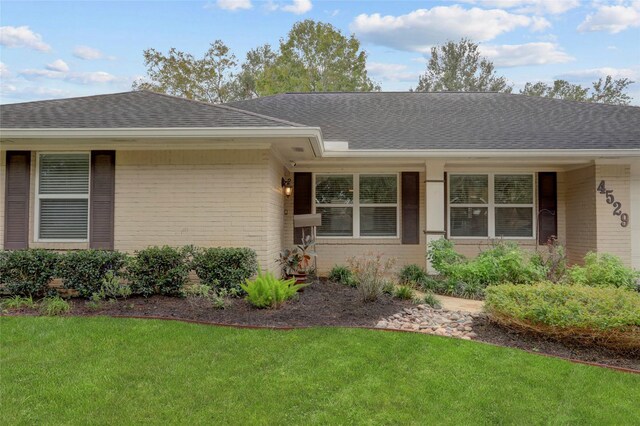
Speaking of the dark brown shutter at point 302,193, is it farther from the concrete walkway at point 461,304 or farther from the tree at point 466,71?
the tree at point 466,71

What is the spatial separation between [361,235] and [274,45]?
23736 mm

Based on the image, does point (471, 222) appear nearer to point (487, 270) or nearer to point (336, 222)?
point (487, 270)

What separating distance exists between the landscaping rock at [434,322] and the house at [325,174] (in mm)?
2653

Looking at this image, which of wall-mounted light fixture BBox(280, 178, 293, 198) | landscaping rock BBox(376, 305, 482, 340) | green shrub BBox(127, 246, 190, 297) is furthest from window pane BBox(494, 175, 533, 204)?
green shrub BBox(127, 246, 190, 297)

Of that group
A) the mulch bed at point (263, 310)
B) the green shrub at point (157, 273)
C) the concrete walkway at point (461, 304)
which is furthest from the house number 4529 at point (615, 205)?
the green shrub at point (157, 273)

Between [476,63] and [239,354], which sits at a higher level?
[476,63]

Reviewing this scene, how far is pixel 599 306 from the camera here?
171 inches

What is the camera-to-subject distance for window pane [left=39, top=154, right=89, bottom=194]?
7.13 m

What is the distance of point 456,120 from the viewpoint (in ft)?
33.8

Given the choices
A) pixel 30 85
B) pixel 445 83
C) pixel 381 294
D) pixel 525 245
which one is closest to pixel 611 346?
pixel 381 294

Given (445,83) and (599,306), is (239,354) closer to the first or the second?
(599,306)

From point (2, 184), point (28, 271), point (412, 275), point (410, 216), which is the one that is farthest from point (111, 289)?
point (410, 216)

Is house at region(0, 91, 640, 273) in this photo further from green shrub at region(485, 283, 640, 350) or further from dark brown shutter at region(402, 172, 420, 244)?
green shrub at region(485, 283, 640, 350)

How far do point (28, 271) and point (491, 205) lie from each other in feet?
30.3
